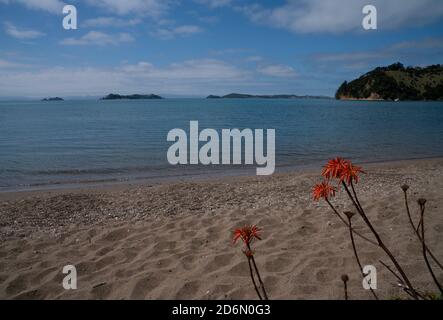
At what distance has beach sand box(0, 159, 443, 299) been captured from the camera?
4418 mm

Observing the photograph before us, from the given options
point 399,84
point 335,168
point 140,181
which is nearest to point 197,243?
point 335,168

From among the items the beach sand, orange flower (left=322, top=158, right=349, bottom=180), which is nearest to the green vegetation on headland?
the beach sand

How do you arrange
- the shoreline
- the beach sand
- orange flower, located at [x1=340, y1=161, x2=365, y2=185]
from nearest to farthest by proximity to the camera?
orange flower, located at [x1=340, y1=161, x2=365, y2=185]
the beach sand
the shoreline

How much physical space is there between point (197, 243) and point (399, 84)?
526 feet

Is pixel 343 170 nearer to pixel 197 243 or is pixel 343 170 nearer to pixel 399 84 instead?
pixel 197 243

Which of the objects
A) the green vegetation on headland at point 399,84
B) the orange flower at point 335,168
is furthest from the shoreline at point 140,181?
the green vegetation on headland at point 399,84

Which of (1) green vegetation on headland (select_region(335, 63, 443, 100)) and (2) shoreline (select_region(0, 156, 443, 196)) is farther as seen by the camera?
(1) green vegetation on headland (select_region(335, 63, 443, 100))

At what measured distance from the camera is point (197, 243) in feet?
19.5

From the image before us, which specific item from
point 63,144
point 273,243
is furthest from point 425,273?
point 63,144

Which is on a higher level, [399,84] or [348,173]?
[399,84]

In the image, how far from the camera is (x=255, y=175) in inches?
533

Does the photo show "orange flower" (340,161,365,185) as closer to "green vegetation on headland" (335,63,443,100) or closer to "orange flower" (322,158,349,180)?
"orange flower" (322,158,349,180)

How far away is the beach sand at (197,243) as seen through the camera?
4418mm

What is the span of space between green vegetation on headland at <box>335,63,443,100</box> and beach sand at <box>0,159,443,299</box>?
489 ft
